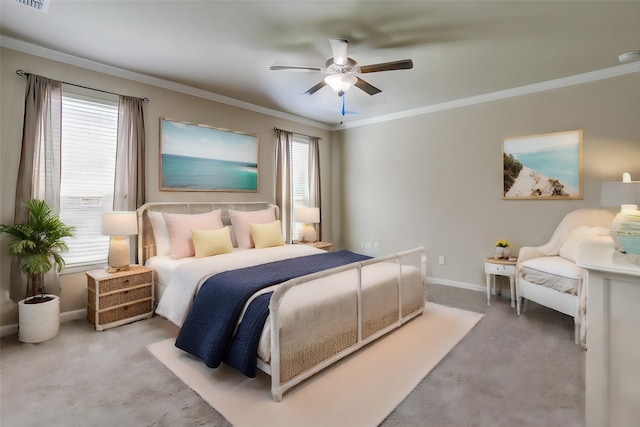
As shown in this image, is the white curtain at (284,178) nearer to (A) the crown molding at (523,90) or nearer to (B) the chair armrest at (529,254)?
(A) the crown molding at (523,90)

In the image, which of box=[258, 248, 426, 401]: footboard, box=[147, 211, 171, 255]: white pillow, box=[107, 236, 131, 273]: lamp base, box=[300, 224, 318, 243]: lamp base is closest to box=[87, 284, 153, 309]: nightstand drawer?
box=[107, 236, 131, 273]: lamp base

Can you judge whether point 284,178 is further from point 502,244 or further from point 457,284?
point 502,244

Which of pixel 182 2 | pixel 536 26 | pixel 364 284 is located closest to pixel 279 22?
pixel 182 2

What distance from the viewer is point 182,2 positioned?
2.35 metres

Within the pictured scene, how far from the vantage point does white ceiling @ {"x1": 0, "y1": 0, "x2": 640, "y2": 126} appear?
2.42 metres

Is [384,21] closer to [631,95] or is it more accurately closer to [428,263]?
[631,95]

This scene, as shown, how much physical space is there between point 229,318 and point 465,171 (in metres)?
3.88

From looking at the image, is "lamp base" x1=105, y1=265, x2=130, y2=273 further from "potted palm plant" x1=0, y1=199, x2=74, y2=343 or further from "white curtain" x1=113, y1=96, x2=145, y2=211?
"white curtain" x1=113, y1=96, x2=145, y2=211

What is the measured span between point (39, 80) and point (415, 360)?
429 cm

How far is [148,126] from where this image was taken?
3848 millimetres

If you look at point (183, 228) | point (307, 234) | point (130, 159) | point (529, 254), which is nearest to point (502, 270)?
point (529, 254)

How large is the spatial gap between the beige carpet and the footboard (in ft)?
0.31

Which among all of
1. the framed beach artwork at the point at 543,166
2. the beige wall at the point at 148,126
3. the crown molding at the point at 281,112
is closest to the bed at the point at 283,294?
the beige wall at the point at 148,126

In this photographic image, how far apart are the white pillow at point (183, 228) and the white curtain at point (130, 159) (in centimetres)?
41
